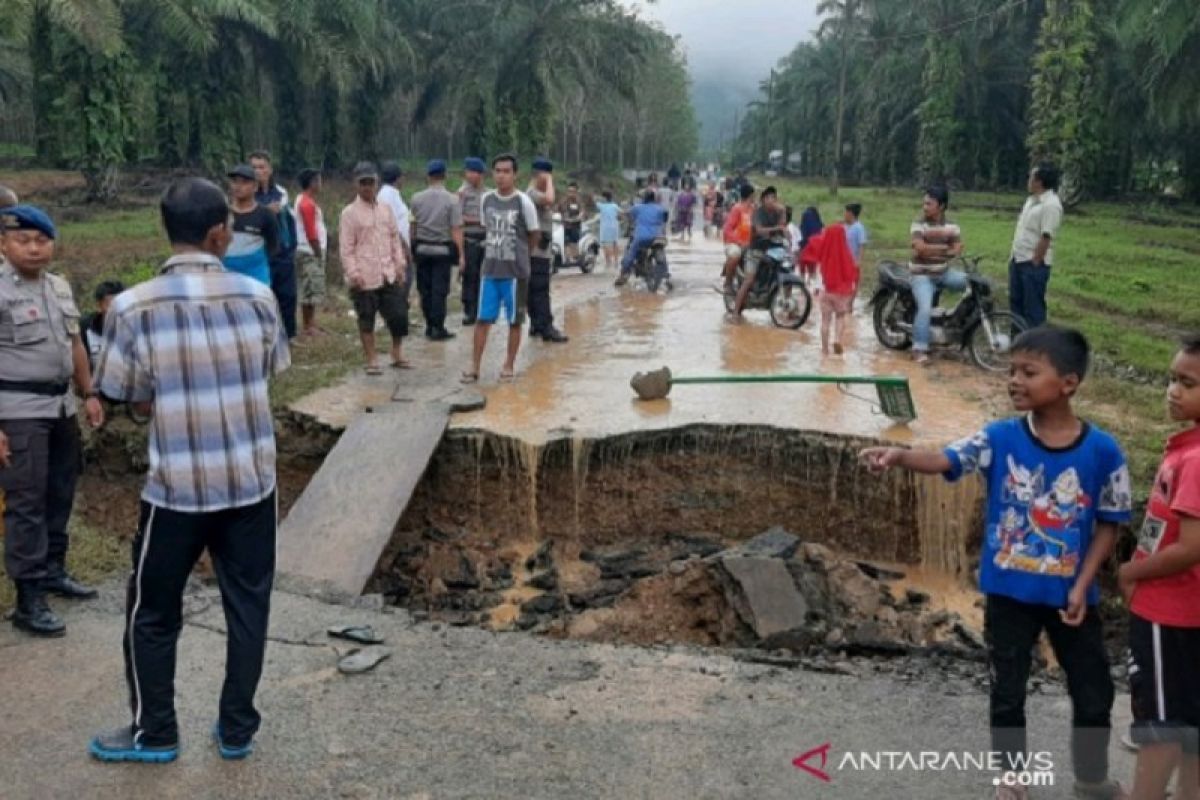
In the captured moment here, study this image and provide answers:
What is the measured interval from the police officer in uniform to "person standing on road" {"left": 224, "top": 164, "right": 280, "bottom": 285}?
3.51 m

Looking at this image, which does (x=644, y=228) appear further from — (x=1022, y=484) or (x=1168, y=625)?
(x=1168, y=625)

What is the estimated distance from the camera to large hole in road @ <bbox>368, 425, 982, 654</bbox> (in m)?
6.22

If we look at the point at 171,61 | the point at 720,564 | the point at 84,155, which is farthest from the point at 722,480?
the point at 171,61

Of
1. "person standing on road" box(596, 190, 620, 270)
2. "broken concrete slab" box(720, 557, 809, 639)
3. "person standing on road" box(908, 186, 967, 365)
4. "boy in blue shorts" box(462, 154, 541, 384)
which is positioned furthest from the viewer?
"person standing on road" box(596, 190, 620, 270)

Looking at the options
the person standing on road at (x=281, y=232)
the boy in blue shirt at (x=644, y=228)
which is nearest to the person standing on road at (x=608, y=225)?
the boy in blue shirt at (x=644, y=228)

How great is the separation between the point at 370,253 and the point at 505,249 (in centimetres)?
116

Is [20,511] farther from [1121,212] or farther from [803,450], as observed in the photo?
[1121,212]

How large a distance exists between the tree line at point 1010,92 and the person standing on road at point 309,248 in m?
17.8

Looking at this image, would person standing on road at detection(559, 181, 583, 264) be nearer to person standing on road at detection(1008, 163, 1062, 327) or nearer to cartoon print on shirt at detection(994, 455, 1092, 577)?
person standing on road at detection(1008, 163, 1062, 327)

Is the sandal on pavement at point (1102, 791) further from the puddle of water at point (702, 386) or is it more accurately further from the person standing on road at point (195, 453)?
the puddle of water at point (702, 386)

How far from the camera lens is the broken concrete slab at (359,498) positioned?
18.2ft

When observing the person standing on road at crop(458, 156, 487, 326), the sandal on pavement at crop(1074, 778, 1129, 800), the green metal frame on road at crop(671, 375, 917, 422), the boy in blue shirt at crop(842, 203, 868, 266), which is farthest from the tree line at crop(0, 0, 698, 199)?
the sandal on pavement at crop(1074, 778, 1129, 800)

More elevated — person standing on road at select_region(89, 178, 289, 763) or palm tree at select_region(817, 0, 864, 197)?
palm tree at select_region(817, 0, 864, 197)

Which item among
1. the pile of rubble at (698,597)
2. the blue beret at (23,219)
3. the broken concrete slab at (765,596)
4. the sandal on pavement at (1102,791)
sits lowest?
the pile of rubble at (698,597)
